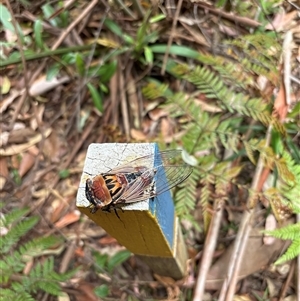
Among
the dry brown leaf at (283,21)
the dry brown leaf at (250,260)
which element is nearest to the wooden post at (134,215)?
the dry brown leaf at (250,260)

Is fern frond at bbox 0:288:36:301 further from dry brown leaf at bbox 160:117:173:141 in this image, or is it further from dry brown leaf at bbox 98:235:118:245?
dry brown leaf at bbox 160:117:173:141

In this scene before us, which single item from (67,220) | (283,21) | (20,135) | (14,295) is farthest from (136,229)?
(283,21)

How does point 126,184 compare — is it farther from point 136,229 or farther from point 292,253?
point 292,253

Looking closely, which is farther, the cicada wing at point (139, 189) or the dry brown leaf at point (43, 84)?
the dry brown leaf at point (43, 84)

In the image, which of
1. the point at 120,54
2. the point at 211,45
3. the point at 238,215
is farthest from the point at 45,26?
the point at 238,215

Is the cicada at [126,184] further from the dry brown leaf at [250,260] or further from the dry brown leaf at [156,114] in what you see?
the dry brown leaf at [156,114]
